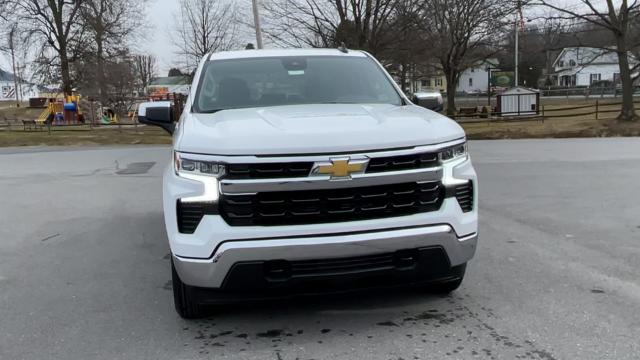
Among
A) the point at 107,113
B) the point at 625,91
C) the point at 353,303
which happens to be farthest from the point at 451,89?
the point at 353,303

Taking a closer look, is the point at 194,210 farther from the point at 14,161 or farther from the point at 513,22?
the point at 513,22

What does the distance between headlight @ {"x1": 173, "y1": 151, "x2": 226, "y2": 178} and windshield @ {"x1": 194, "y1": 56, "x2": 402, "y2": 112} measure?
109 cm

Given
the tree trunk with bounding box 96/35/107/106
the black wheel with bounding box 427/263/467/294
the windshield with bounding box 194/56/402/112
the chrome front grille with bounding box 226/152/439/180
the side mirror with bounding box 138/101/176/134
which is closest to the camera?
the chrome front grille with bounding box 226/152/439/180

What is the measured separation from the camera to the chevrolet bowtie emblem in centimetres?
348

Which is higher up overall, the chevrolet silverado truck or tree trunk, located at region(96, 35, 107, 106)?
tree trunk, located at region(96, 35, 107, 106)

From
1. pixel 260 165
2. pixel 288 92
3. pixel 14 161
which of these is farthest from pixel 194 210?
pixel 14 161

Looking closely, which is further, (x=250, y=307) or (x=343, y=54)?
(x=343, y=54)

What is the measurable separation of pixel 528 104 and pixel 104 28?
26.7m

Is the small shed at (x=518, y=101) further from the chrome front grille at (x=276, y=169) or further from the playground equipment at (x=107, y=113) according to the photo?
the chrome front grille at (x=276, y=169)

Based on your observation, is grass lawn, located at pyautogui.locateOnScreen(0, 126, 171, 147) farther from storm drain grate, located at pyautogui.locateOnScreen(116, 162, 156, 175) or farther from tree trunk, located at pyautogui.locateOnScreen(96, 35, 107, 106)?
tree trunk, located at pyautogui.locateOnScreen(96, 35, 107, 106)

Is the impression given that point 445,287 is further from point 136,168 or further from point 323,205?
point 136,168

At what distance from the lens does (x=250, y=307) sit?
4.48m

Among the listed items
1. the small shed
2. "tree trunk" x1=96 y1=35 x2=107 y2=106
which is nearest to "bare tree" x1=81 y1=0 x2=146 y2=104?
"tree trunk" x1=96 y1=35 x2=107 y2=106

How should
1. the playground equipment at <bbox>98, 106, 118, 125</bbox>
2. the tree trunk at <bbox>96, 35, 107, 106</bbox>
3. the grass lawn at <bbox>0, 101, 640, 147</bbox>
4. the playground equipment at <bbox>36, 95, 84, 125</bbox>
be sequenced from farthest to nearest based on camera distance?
the playground equipment at <bbox>98, 106, 118, 125</bbox>, the playground equipment at <bbox>36, 95, 84, 125</bbox>, the tree trunk at <bbox>96, 35, 107, 106</bbox>, the grass lawn at <bbox>0, 101, 640, 147</bbox>
